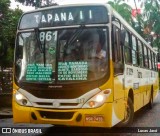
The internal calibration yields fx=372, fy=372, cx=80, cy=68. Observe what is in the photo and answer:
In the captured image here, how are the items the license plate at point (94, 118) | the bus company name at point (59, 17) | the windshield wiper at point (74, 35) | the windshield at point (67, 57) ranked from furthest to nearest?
the bus company name at point (59, 17) < the windshield wiper at point (74, 35) < the windshield at point (67, 57) < the license plate at point (94, 118)

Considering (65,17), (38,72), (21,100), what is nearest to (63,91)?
(38,72)

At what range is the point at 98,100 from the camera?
751 centimetres

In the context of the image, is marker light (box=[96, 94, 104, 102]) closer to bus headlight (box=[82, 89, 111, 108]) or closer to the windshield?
bus headlight (box=[82, 89, 111, 108])

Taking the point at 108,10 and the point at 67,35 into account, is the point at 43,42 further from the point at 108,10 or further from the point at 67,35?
the point at 108,10

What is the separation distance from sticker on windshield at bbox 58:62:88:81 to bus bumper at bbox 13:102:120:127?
2.22 feet

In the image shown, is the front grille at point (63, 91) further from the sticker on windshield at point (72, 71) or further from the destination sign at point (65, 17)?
the destination sign at point (65, 17)

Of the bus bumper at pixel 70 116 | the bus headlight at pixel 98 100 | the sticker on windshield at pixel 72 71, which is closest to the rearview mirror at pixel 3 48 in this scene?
the bus bumper at pixel 70 116

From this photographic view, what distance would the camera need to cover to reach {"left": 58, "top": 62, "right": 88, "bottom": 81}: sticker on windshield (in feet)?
25.0

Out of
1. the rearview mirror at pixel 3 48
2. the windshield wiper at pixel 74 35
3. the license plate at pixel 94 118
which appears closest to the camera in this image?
the license plate at pixel 94 118

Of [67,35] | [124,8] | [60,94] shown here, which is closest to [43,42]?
[67,35]

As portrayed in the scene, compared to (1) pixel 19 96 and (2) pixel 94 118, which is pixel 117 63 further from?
(1) pixel 19 96

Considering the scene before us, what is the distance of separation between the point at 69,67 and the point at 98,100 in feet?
3.00

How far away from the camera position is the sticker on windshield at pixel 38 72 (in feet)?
25.6

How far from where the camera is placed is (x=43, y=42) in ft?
26.3
